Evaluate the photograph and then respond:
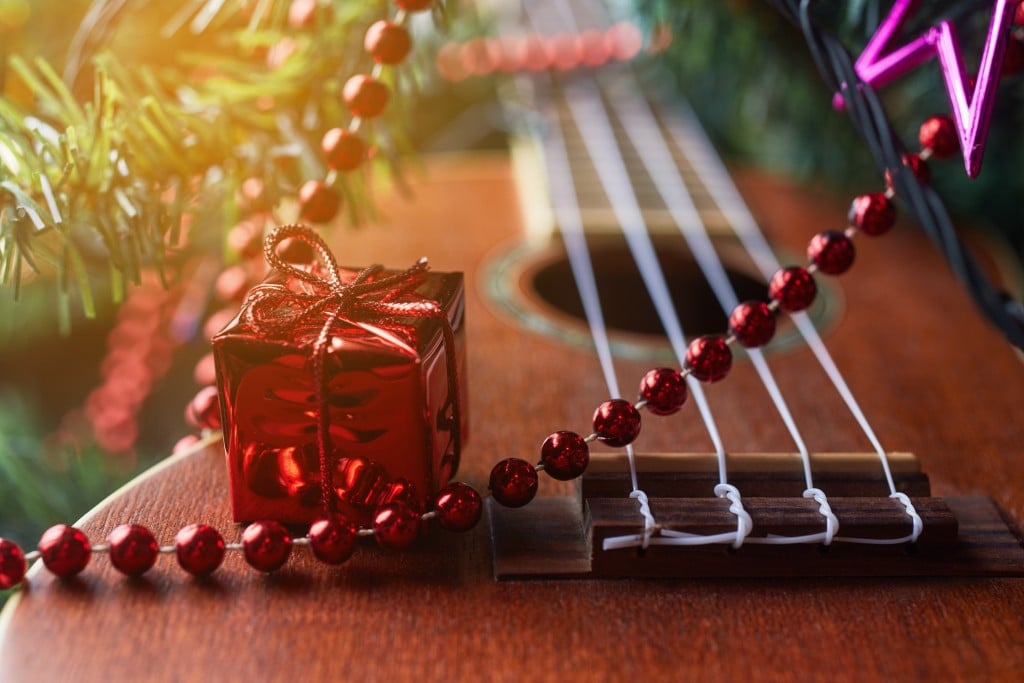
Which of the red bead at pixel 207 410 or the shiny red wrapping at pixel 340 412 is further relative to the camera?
the red bead at pixel 207 410

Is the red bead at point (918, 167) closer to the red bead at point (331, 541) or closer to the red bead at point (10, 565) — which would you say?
the red bead at point (331, 541)

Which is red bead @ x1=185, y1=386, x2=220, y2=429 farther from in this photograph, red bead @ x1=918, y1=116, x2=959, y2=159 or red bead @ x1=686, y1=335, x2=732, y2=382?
red bead @ x1=918, y1=116, x2=959, y2=159

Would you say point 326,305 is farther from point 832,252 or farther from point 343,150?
point 832,252

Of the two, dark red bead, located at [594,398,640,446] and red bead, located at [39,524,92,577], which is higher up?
red bead, located at [39,524,92,577]

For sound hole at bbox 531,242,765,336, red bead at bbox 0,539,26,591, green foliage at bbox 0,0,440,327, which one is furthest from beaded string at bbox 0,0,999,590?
sound hole at bbox 531,242,765,336

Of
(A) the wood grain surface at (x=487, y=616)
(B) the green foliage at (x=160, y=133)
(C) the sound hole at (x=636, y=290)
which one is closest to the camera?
(A) the wood grain surface at (x=487, y=616)

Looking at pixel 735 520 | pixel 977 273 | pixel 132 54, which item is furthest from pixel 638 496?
pixel 132 54

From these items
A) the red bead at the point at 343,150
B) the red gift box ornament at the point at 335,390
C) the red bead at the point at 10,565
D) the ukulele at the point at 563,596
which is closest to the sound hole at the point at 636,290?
the ukulele at the point at 563,596

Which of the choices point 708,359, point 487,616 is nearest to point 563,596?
point 487,616
